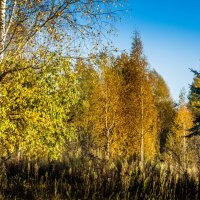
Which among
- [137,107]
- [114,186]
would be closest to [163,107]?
[137,107]

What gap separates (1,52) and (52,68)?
51.1 inches

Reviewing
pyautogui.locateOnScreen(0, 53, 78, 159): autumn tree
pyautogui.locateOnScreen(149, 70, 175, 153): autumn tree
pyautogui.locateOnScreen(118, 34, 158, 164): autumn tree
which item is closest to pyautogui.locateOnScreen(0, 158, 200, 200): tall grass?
pyautogui.locateOnScreen(0, 53, 78, 159): autumn tree

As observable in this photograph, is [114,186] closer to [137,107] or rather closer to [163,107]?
[137,107]

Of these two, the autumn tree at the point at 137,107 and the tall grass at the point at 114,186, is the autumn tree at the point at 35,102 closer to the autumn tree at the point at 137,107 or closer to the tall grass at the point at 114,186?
the tall grass at the point at 114,186

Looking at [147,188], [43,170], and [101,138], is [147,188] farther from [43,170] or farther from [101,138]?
[101,138]

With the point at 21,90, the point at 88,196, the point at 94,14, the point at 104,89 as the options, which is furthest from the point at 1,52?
the point at 104,89

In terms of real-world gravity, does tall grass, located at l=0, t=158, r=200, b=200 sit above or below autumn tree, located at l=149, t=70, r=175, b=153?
below

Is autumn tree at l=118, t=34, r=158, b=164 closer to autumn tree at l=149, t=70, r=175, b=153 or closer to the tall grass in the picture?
the tall grass

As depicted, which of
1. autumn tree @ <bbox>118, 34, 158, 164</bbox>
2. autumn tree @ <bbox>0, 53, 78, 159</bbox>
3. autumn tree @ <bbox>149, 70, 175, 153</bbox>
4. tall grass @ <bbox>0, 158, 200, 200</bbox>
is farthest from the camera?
autumn tree @ <bbox>149, 70, 175, 153</bbox>

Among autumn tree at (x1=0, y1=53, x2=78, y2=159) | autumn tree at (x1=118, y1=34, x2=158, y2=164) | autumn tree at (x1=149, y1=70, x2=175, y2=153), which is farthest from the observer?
autumn tree at (x1=149, y1=70, x2=175, y2=153)

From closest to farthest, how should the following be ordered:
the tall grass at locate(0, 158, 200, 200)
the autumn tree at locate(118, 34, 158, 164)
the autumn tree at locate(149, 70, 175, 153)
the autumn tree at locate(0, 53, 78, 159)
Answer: the tall grass at locate(0, 158, 200, 200) < the autumn tree at locate(0, 53, 78, 159) < the autumn tree at locate(118, 34, 158, 164) < the autumn tree at locate(149, 70, 175, 153)

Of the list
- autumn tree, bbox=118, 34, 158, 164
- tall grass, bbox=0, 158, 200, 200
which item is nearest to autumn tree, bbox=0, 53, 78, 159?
tall grass, bbox=0, 158, 200, 200

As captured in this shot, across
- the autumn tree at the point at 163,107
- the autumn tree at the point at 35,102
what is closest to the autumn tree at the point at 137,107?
the autumn tree at the point at 35,102

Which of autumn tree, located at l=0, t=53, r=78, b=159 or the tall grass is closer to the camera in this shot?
the tall grass
